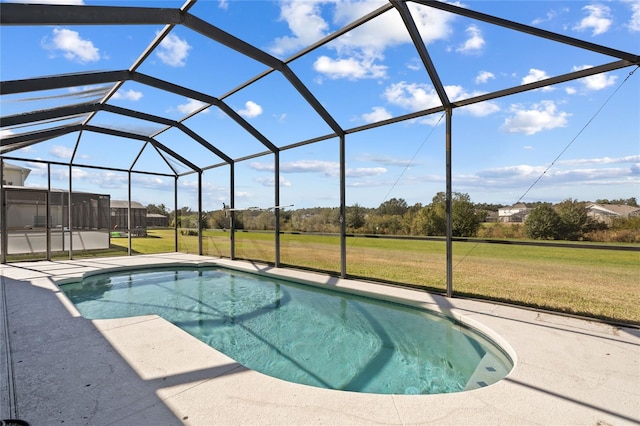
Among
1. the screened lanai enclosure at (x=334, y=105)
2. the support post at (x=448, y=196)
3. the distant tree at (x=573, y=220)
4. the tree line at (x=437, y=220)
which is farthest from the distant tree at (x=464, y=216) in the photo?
the distant tree at (x=573, y=220)

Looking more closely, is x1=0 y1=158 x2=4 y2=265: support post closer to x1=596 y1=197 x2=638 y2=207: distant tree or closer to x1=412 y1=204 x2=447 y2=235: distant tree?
x1=412 y1=204 x2=447 y2=235: distant tree

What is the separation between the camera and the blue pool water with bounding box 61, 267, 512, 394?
Answer: 9.85ft

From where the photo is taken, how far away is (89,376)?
2395 mm

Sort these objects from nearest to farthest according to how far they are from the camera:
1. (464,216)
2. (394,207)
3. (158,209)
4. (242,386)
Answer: (242,386) → (464,216) → (394,207) → (158,209)

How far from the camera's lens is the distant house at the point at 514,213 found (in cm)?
485

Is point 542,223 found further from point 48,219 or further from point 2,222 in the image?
point 2,222

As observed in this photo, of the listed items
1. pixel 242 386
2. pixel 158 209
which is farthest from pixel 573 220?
pixel 158 209

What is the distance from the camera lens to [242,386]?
88.8 inches

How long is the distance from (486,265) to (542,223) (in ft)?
8.95

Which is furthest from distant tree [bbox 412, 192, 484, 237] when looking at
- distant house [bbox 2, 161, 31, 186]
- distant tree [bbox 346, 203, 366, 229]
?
distant house [bbox 2, 161, 31, 186]

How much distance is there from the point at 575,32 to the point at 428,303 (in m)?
3.65

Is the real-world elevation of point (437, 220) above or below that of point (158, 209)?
below

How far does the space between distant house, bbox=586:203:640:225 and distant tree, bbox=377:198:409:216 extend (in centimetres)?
280

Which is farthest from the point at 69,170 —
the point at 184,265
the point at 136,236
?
the point at 184,265
